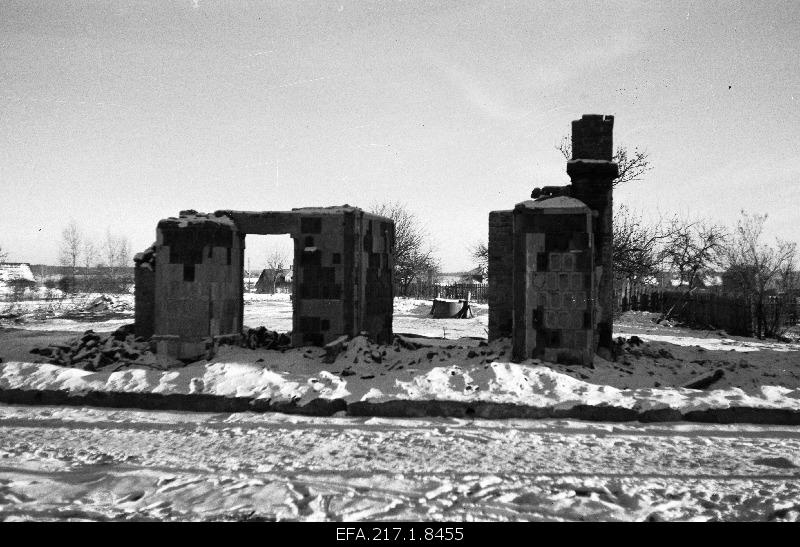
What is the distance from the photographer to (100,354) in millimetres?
8945

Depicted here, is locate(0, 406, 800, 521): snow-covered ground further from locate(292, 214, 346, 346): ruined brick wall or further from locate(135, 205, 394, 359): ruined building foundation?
locate(292, 214, 346, 346): ruined brick wall

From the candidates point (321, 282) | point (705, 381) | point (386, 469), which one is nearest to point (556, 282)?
point (705, 381)

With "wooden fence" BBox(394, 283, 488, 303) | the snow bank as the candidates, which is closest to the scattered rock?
the snow bank

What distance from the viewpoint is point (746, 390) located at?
286 inches

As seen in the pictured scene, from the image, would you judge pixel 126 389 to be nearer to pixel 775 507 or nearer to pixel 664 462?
pixel 664 462

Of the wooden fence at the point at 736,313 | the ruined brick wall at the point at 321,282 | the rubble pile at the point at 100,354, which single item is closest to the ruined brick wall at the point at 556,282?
the ruined brick wall at the point at 321,282

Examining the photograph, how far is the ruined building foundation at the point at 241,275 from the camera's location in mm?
9234

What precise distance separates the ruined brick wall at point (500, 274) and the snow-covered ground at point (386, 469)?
4.39m

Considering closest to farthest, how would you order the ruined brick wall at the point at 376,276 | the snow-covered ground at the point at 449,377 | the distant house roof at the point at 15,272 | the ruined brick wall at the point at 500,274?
the snow-covered ground at the point at 449,377 < the ruined brick wall at the point at 376,276 < the ruined brick wall at the point at 500,274 < the distant house roof at the point at 15,272

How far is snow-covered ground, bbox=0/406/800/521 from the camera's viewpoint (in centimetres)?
394

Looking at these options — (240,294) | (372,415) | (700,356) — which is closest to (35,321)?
(240,294)

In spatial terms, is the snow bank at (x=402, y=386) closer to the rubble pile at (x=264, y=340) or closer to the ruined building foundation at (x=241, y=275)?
the ruined building foundation at (x=241, y=275)
